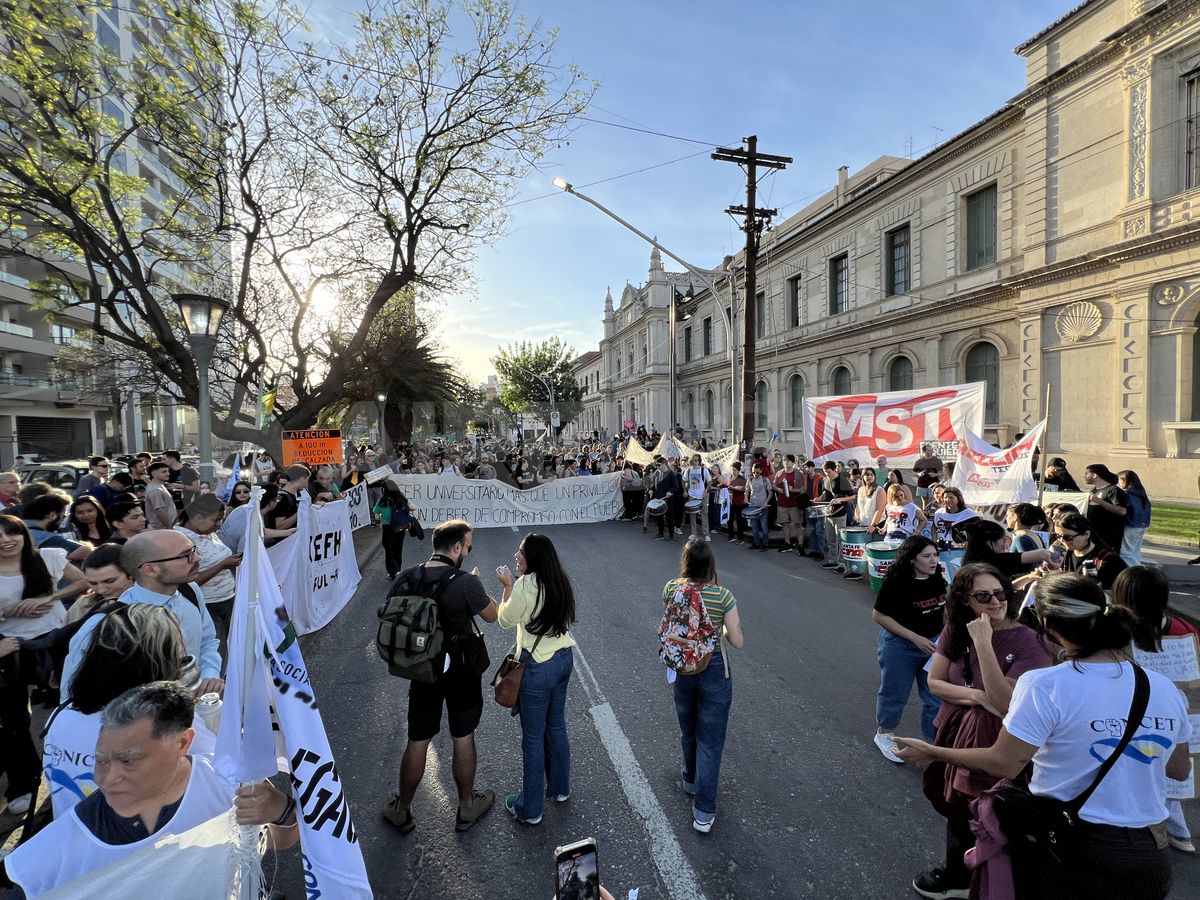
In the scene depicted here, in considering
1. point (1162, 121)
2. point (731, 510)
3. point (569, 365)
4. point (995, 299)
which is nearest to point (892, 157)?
point (995, 299)

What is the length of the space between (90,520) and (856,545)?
9.48 meters

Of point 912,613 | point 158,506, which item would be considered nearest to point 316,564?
point 158,506

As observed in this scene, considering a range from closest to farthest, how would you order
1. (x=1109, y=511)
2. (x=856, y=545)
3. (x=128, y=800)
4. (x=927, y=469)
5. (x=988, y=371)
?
→ (x=128, y=800)
(x=1109, y=511)
(x=856, y=545)
(x=927, y=469)
(x=988, y=371)

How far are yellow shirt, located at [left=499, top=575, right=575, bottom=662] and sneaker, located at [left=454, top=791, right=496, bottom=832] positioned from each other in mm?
940

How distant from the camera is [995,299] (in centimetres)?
1948

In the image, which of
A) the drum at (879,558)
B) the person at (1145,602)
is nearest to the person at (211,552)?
the person at (1145,602)

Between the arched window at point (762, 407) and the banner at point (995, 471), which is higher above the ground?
the arched window at point (762, 407)

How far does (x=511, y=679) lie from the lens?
10.6 ft

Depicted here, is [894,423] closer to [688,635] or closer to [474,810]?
[688,635]

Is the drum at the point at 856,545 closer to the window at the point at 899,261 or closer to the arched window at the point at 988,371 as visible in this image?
the arched window at the point at 988,371

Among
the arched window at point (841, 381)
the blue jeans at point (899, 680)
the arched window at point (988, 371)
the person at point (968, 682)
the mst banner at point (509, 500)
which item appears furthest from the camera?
the arched window at point (841, 381)

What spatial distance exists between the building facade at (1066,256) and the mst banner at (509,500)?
618 cm

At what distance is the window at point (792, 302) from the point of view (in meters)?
31.9

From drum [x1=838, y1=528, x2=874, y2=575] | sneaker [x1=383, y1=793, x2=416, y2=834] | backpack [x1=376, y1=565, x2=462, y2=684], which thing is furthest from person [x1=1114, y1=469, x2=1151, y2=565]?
sneaker [x1=383, y1=793, x2=416, y2=834]
